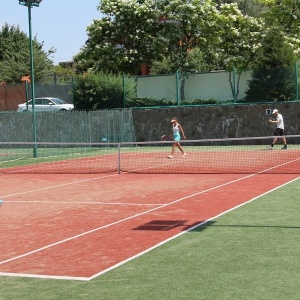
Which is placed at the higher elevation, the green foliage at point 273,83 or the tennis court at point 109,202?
the green foliage at point 273,83

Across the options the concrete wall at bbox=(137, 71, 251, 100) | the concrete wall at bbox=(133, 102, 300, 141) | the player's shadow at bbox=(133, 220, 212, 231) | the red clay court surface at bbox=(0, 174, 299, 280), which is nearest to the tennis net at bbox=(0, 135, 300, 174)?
the concrete wall at bbox=(133, 102, 300, 141)

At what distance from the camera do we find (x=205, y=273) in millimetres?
7426

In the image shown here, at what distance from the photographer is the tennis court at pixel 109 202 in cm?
868

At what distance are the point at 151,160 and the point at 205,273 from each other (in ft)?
57.9

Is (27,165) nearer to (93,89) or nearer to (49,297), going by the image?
(93,89)

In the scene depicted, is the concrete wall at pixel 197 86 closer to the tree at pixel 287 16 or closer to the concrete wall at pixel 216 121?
the concrete wall at pixel 216 121

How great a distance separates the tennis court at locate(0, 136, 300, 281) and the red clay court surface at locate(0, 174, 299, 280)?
0.04 feet

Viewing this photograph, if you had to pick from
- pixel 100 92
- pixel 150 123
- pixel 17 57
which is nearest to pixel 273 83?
pixel 150 123

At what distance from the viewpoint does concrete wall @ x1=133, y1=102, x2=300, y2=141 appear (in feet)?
104

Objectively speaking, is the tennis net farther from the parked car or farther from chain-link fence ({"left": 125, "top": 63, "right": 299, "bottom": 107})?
the parked car

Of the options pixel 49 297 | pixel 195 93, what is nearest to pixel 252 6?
pixel 195 93

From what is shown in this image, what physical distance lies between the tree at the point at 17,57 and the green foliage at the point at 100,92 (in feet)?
68.3

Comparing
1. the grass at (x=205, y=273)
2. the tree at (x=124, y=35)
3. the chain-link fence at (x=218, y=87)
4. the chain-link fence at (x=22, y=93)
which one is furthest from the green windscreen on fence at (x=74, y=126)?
the grass at (x=205, y=273)

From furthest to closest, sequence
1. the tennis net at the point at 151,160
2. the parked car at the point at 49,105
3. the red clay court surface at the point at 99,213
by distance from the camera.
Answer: the parked car at the point at 49,105, the tennis net at the point at 151,160, the red clay court surface at the point at 99,213
